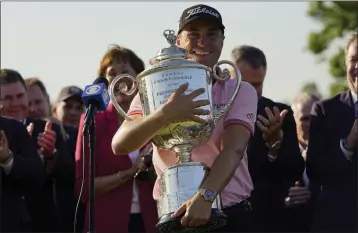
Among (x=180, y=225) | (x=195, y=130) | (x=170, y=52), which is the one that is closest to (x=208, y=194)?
(x=180, y=225)

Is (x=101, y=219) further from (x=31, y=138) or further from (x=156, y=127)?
(x=156, y=127)

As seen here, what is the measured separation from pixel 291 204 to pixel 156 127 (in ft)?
8.97

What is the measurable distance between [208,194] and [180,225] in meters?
0.19

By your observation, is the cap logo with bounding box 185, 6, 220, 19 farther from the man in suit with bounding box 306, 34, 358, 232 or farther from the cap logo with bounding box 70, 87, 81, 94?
the cap logo with bounding box 70, 87, 81, 94

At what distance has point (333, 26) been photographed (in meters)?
29.2

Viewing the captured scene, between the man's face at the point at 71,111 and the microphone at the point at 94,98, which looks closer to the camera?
the microphone at the point at 94,98

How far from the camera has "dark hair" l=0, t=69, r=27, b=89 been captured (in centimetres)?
672

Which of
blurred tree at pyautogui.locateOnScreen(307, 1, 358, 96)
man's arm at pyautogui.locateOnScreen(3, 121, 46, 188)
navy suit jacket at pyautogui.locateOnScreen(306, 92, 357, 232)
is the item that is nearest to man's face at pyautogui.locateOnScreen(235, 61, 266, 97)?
navy suit jacket at pyautogui.locateOnScreen(306, 92, 357, 232)

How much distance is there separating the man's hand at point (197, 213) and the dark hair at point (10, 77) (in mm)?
3259

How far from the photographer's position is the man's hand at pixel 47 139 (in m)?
6.40

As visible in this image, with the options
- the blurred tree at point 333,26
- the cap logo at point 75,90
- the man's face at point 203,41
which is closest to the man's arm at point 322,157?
the man's face at point 203,41

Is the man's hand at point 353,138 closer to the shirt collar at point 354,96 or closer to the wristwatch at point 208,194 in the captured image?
the shirt collar at point 354,96

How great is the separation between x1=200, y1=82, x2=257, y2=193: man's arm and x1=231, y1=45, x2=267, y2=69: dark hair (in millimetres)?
2055

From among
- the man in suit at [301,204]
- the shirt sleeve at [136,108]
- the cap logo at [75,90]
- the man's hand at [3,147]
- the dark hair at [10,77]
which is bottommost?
the man in suit at [301,204]
